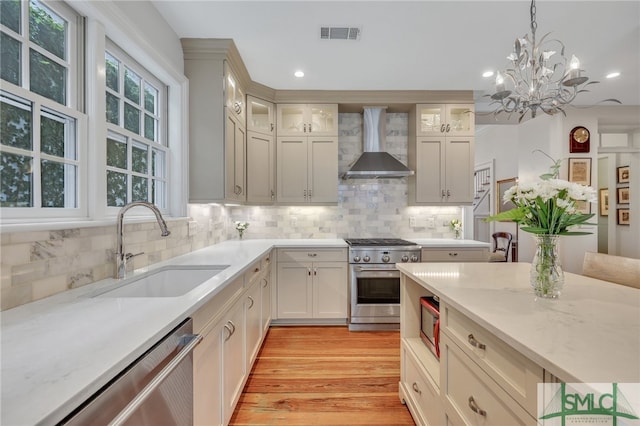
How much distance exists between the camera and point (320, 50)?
2.48 metres

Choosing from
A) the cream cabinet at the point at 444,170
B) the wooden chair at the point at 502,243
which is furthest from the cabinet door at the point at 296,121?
the wooden chair at the point at 502,243

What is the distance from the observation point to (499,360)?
0.91m

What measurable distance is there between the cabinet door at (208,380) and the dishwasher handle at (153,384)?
7.8 inches

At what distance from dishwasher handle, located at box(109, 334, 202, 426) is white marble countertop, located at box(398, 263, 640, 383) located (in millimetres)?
1023

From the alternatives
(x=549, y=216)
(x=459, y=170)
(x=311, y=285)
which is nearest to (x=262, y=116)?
(x=311, y=285)

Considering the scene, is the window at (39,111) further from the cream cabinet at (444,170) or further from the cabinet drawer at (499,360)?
the cream cabinet at (444,170)

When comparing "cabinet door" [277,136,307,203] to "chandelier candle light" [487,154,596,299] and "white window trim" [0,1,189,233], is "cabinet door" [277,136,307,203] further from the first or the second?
"chandelier candle light" [487,154,596,299]

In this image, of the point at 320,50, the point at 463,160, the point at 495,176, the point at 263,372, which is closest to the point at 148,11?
the point at 320,50

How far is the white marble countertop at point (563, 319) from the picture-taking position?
638 millimetres

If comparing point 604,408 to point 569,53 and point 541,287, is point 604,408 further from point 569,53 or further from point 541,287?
point 569,53

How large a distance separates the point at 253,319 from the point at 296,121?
2.42 m

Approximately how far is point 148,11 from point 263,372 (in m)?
2.85

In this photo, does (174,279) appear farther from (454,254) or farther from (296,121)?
(454,254)

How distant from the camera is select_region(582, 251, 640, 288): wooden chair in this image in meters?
1.43
